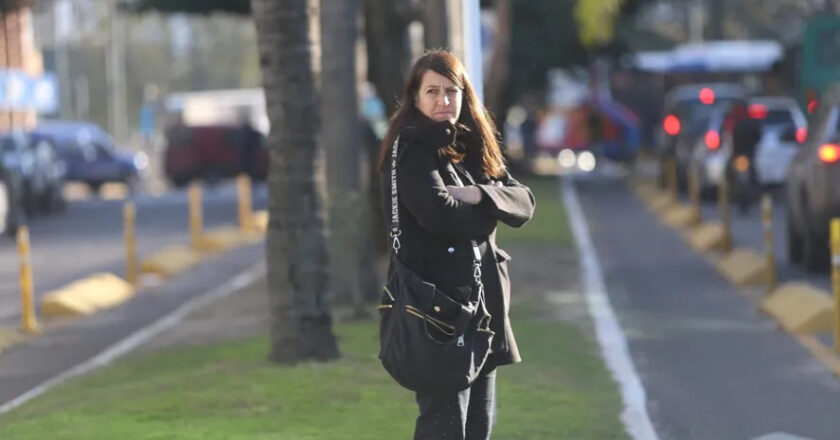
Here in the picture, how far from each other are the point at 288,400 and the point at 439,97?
14.1ft

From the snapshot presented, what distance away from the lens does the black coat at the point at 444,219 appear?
6664mm

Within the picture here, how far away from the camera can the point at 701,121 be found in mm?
37656

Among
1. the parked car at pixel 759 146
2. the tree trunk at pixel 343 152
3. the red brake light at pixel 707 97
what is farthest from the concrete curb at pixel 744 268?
the red brake light at pixel 707 97

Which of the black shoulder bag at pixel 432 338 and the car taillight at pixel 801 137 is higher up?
the black shoulder bag at pixel 432 338

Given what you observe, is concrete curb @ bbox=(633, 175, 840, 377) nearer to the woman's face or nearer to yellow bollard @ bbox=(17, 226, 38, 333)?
the woman's face

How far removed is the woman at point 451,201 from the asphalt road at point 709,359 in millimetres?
3342

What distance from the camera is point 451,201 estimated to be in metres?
6.66

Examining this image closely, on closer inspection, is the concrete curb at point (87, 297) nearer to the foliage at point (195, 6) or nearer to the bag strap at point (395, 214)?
the bag strap at point (395, 214)

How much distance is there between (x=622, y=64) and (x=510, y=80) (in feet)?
15.4

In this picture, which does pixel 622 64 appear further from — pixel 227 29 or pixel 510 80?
pixel 227 29

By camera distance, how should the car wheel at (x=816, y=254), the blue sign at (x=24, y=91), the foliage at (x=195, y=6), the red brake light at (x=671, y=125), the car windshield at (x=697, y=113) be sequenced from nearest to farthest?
the car wheel at (x=816, y=254) → the car windshield at (x=697, y=113) → the red brake light at (x=671, y=125) → the foliage at (x=195, y=6) → the blue sign at (x=24, y=91)

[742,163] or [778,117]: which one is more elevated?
[778,117]

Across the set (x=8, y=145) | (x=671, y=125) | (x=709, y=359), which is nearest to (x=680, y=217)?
(x=671, y=125)

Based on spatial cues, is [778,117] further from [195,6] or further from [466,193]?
[466,193]
